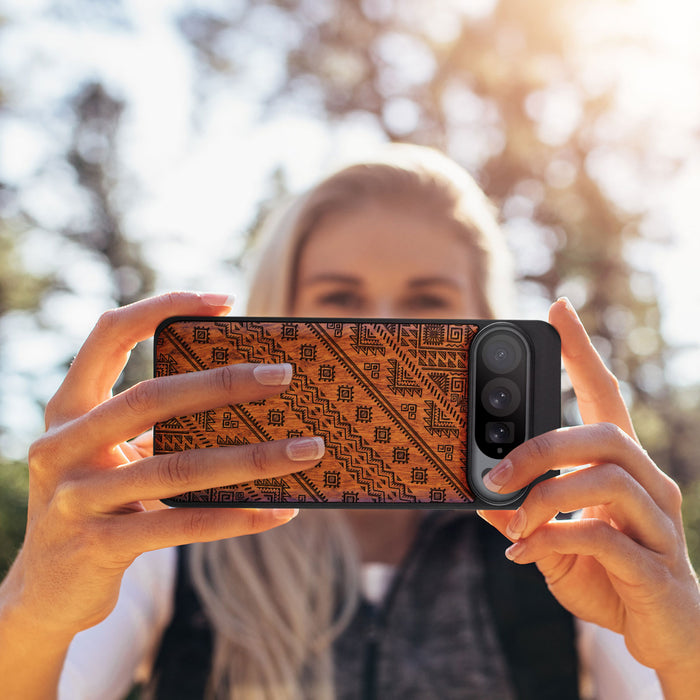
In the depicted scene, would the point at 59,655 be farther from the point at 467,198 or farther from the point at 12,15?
the point at 12,15

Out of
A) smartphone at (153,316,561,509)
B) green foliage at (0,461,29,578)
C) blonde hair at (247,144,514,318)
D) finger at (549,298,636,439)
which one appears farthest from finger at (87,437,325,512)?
green foliage at (0,461,29,578)

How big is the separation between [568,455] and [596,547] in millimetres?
221

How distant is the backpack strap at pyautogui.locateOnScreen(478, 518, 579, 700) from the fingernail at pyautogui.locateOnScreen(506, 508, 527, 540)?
1.12m

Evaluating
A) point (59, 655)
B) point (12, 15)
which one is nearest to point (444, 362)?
point (59, 655)

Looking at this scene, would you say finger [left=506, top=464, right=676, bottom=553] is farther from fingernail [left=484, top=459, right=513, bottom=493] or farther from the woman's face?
the woman's face

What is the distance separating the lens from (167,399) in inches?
51.4

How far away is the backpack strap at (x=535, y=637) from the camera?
225 centimetres

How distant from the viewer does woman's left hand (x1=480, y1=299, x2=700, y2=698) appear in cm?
130

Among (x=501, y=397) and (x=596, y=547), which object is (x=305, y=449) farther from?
(x=596, y=547)

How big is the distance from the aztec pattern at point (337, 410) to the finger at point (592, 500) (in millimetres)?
175

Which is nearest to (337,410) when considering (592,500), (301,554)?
(592,500)

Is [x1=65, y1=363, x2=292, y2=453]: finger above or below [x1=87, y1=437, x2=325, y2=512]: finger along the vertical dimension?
above

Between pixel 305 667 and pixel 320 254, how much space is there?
1.72m

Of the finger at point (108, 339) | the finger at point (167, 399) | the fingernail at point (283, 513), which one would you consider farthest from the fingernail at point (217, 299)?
the fingernail at point (283, 513)
